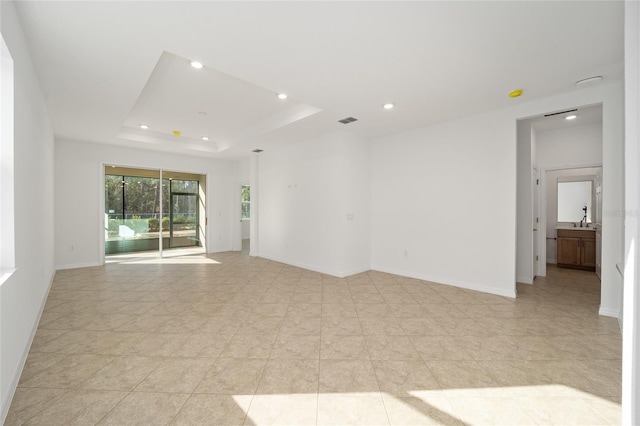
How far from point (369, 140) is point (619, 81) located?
363 centimetres

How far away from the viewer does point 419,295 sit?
4074 millimetres

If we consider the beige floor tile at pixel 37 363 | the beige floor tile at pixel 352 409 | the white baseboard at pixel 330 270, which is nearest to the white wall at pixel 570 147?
the white baseboard at pixel 330 270

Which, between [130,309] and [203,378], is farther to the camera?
[130,309]

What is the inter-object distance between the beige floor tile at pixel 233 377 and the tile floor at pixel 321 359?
0.01m

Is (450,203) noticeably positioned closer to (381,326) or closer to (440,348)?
(381,326)

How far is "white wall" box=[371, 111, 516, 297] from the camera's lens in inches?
161

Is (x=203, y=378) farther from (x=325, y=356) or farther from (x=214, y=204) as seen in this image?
(x=214, y=204)

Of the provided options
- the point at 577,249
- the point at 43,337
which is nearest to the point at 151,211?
the point at 43,337

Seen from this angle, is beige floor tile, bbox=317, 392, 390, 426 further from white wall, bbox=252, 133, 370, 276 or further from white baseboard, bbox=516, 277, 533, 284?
white baseboard, bbox=516, 277, 533, 284

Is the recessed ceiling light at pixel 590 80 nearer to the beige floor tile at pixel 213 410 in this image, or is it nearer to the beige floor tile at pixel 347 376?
the beige floor tile at pixel 347 376

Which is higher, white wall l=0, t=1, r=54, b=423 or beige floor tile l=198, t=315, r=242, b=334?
white wall l=0, t=1, r=54, b=423

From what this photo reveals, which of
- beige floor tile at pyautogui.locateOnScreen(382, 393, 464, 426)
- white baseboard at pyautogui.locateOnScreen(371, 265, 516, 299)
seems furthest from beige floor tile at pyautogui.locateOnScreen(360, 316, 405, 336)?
white baseboard at pyautogui.locateOnScreen(371, 265, 516, 299)

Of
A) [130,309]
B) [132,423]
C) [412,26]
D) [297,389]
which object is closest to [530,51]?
[412,26]

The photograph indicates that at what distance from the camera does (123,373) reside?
2125mm
